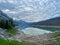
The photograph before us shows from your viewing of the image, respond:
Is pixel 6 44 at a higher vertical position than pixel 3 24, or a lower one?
lower

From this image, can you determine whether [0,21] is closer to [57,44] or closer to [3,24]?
[3,24]

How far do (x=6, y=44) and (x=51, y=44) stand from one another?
22475mm

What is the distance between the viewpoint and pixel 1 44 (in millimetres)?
33625

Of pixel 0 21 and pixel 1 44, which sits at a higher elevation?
pixel 0 21

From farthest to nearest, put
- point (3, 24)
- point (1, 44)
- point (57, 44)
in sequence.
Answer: point (3, 24) < point (57, 44) < point (1, 44)

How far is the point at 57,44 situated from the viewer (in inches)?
2172

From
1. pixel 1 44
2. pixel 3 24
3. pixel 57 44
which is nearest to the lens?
pixel 1 44

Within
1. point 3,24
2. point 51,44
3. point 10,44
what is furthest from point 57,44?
point 3,24

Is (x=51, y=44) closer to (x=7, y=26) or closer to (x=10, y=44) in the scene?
(x=10, y=44)

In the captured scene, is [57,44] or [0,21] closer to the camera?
[57,44]

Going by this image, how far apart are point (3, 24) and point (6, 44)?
92.9 metres

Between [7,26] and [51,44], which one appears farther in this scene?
[7,26]

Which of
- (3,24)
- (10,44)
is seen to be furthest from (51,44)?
(3,24)

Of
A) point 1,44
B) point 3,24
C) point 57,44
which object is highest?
point 3,24
